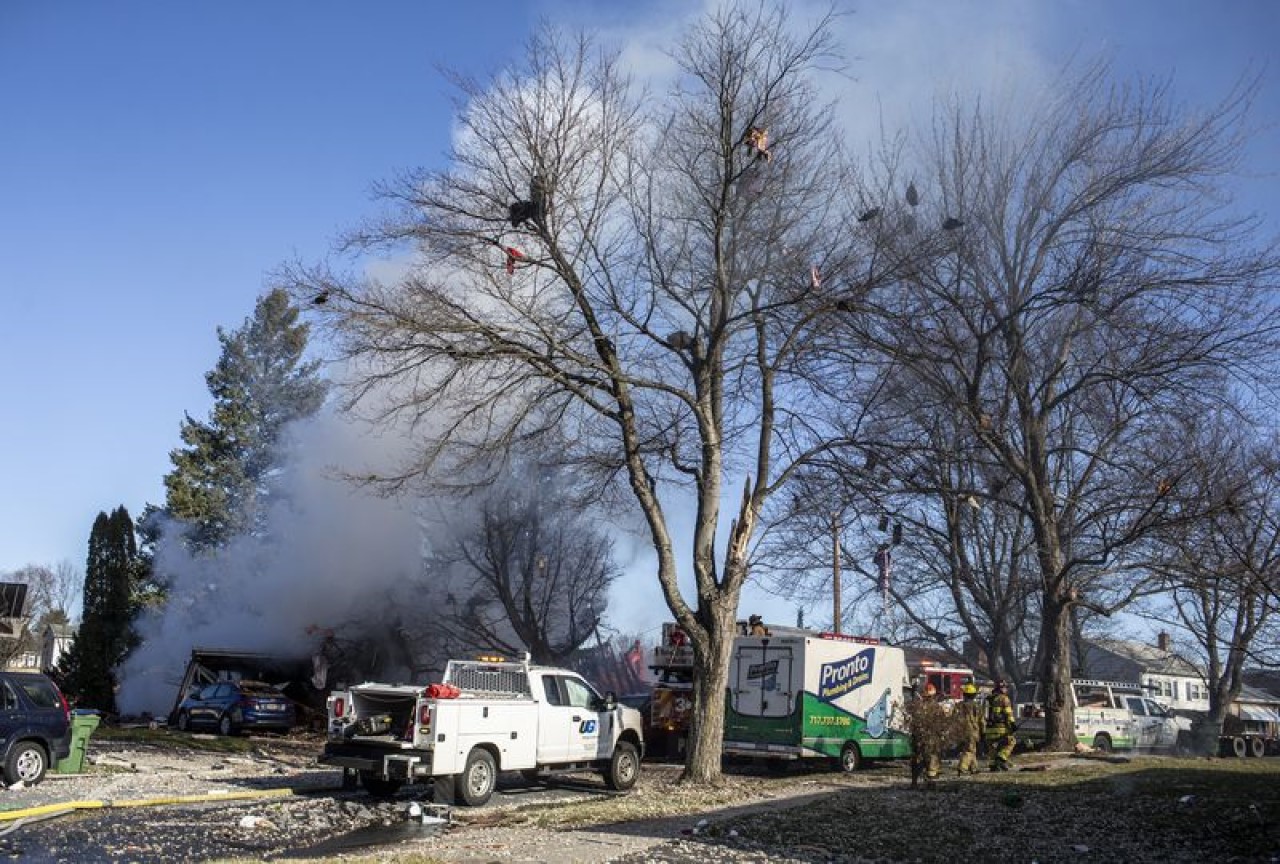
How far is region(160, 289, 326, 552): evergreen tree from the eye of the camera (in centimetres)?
3991

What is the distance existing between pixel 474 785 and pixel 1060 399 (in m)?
12.9

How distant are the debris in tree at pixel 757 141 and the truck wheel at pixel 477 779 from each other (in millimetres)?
8926

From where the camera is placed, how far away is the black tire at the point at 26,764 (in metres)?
13.9

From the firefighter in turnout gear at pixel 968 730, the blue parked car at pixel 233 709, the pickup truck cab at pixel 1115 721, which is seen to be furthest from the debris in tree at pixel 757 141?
the blue parked car at pixel 233 709

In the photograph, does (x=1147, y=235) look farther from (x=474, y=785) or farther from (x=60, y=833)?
(x=60, y=833)

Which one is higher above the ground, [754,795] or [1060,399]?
[1060,399]

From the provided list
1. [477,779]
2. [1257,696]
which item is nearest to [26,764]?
[477,779]

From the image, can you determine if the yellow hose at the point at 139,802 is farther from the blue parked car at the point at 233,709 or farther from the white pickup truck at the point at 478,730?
the blue parked car at the point at 233,709

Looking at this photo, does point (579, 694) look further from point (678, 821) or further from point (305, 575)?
point (305, 575)

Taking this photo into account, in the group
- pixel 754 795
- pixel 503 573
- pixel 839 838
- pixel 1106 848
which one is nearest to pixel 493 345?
pixel 754 795

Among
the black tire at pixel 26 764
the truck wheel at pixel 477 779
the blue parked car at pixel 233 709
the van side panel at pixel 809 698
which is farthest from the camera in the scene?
the blue parked car at pixel 233 709

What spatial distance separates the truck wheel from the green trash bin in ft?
19.6

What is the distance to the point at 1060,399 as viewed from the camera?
20312 mm

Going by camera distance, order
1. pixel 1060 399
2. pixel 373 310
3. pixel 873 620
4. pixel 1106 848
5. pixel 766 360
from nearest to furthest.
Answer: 1. pixel 1106 848
2. pixel 373 310
3. pixel 766 360
4. pixel 1060 399
5. pixel 873 620
